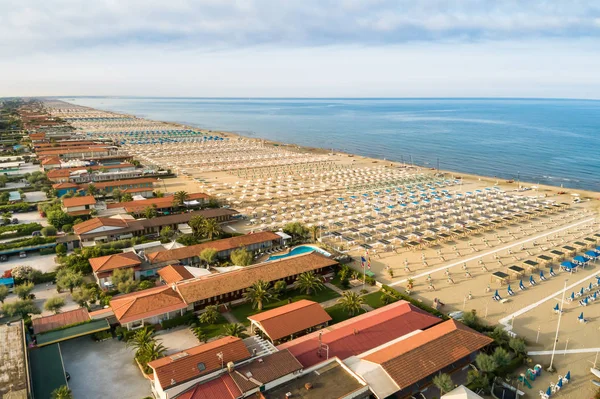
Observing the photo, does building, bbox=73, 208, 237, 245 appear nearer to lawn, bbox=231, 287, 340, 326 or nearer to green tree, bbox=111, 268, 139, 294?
green tree, bbox=111, 268, 139, 294

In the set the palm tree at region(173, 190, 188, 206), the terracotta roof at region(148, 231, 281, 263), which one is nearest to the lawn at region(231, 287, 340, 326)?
the terracotta roof at region(148, 231, 281, 263)

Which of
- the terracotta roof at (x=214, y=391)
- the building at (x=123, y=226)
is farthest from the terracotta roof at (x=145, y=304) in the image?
the building at (x=123, y=226)

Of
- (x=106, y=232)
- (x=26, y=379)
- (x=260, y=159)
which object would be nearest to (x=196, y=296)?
(x=26, y=379)

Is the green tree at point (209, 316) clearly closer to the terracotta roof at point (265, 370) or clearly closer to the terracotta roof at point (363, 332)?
the terracotta roof at point (363, 332)

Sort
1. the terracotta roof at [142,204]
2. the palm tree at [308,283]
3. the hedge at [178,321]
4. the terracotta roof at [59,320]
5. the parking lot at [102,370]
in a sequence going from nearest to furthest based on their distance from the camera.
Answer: the parking lot at [102,370] → the terracotta roof at [59,320] → the hedge at [178,321] → the palm tree at [308,283] → the terracotta roof at [142,204]

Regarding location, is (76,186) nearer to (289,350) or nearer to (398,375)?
(289,350)
